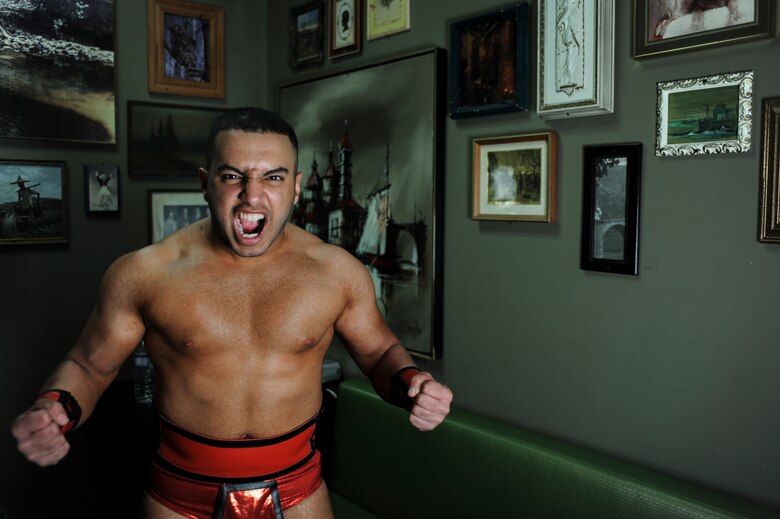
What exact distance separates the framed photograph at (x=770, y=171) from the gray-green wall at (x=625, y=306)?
31 mm

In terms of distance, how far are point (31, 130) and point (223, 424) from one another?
6.20 ft

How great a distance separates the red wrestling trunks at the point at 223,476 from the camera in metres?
1.61

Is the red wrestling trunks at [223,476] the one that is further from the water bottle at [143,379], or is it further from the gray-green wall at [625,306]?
the water bottle at [143,379]

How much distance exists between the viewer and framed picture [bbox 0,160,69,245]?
286cm

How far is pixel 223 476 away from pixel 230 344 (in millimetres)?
299

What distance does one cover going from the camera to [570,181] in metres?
2.06

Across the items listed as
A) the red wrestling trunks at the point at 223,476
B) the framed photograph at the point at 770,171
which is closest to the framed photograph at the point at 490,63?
the framed photograph at the point at 770,171

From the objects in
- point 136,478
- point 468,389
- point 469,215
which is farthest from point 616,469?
point 136,478

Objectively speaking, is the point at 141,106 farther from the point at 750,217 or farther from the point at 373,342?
the point at 750,217

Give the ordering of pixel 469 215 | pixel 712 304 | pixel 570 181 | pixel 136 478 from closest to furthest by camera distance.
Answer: pixel 712 304, pixel 570 181, pixel 469 215, pixel 136 478

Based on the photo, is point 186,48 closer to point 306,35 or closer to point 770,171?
point 306,35

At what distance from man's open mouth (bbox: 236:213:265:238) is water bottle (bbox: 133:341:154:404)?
60.4 inches

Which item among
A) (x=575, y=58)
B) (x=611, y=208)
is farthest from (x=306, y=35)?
(x=611, y=208)

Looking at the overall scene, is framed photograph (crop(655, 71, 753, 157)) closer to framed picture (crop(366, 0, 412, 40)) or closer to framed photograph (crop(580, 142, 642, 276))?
framed photograph (crop(580, 142, 642, 276))
